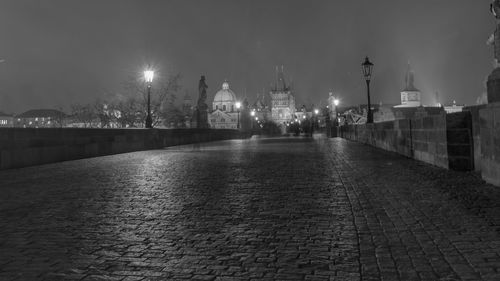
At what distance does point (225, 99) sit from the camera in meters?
162

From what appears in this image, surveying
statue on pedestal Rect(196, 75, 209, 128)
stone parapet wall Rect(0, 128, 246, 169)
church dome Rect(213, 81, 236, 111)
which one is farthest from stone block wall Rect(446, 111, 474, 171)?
church dome Rect(213, 81, 236, 111)

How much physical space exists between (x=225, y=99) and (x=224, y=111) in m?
6.46

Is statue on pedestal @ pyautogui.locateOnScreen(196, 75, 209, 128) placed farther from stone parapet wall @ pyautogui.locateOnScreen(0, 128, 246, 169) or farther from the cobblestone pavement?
the cobblestone pavement

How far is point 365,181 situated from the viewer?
928cm

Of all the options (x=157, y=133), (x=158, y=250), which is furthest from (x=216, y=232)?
(x=157, y=133)

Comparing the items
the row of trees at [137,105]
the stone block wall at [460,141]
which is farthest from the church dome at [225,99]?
the stone block wall at [460,141]

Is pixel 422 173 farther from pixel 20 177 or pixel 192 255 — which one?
pixel 20 177

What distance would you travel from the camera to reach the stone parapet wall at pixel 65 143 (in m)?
13.5

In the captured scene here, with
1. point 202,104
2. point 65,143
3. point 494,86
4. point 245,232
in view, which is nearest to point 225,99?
point 202,104

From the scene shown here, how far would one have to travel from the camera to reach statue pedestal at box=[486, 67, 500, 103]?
25.6ft

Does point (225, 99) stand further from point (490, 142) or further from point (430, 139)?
point (490, 142)

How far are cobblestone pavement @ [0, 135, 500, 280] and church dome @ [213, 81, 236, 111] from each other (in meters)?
151

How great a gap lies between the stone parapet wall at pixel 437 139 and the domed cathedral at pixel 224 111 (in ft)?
429

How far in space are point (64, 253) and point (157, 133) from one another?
22.9 meters
